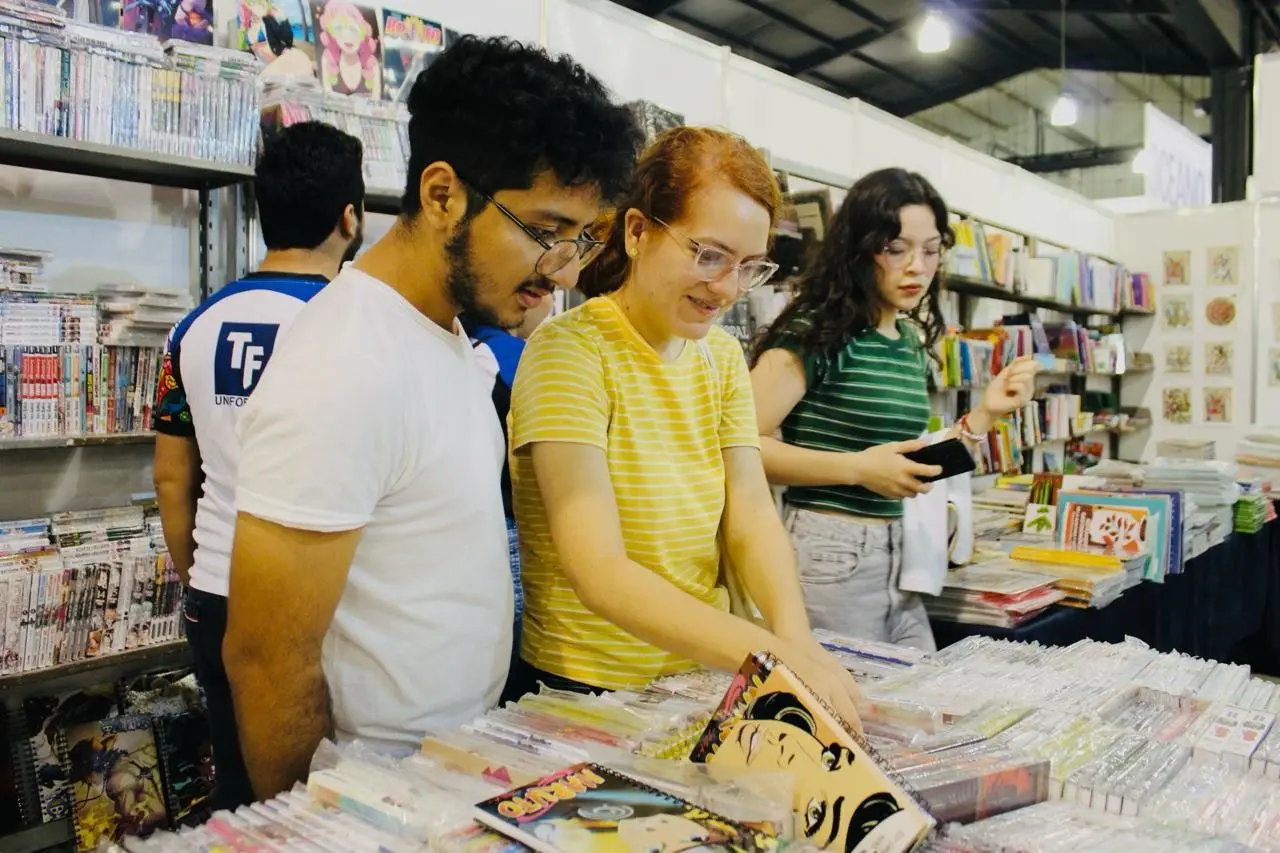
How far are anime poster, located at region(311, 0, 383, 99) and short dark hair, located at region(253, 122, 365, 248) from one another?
2.44ft

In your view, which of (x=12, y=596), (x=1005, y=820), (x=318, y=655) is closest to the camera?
(x=1005, y=820)

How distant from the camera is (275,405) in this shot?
925 mm

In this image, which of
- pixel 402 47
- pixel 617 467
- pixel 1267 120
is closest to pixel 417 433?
pixel 617 467

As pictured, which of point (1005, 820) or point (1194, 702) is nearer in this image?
point (1005, 820)

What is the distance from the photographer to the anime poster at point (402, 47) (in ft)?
9.51

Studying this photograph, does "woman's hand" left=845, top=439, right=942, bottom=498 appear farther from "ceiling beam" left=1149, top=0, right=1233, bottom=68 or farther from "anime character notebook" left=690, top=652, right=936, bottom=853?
"ceiling beam" left=1149, top=0, right=1233, bottom=68

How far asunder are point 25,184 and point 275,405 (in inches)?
83.9

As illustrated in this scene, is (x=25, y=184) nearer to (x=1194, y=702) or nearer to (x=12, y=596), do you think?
(x=12, y=596)

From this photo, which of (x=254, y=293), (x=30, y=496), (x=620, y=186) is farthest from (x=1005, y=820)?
(x=30, y=496)

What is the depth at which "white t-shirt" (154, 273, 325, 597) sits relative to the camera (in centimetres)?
180

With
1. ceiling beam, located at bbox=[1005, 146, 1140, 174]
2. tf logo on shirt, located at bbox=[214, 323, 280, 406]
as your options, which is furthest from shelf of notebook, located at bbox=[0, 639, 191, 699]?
ceiling beam, located at bbox=[1005, 146, 1140, 174]

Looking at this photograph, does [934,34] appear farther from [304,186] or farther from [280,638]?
[280,638]

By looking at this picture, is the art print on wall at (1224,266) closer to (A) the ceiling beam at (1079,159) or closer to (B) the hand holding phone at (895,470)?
(B) the hand holding phone at (895,470)

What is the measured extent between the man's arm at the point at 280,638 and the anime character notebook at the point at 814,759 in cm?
41
